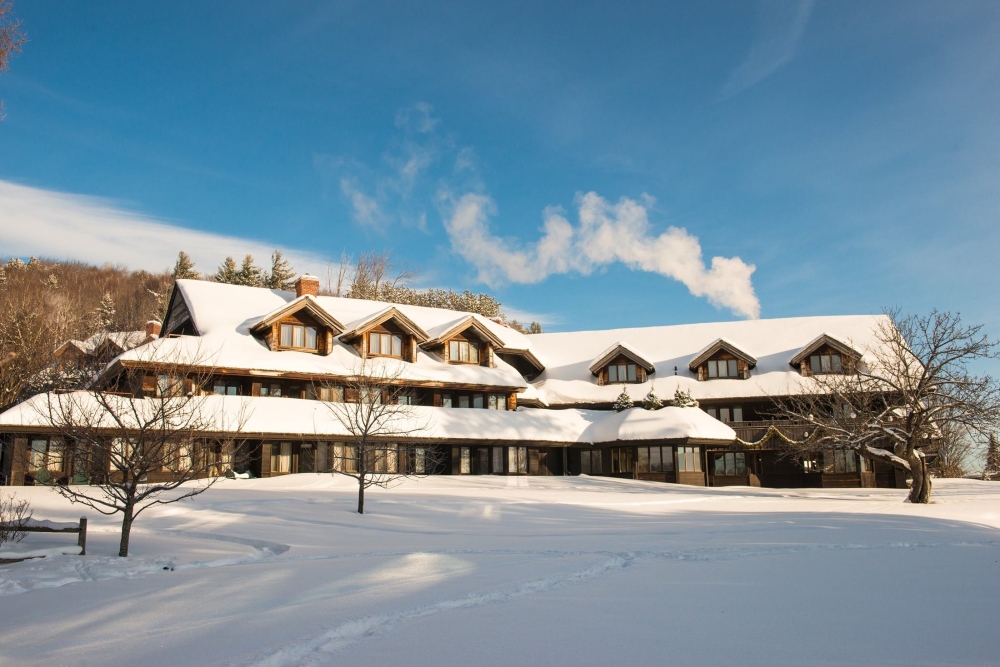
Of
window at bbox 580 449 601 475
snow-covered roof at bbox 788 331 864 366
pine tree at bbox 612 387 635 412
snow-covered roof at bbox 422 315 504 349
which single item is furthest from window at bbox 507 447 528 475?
snow-covered roof at bbox 788 331 864 366

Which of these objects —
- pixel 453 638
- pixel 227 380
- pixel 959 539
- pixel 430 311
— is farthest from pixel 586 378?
pixel 453 638

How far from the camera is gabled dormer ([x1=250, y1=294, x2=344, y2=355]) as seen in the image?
3403cm

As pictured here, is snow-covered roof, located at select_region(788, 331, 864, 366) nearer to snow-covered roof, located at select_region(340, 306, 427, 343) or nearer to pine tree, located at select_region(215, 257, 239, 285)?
snow-covered roof, located at select_region(340, 306, 427, 343)

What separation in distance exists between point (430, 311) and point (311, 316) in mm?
10396

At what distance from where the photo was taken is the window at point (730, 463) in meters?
39.0

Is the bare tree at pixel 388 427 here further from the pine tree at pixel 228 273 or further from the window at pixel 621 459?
the pine tree at pixel 228 273

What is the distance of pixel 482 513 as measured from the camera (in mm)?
22203

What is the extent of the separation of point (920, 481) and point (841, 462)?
11.4 m

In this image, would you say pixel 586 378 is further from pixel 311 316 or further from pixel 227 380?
pixel 227 380

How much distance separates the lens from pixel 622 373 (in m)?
43.2

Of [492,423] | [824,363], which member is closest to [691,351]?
[824,363]

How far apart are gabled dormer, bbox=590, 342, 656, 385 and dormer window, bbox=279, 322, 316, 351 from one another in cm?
1558

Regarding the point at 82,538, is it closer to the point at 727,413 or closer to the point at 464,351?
the point at 464,351

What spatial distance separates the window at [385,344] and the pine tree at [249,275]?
2914 centimetres
